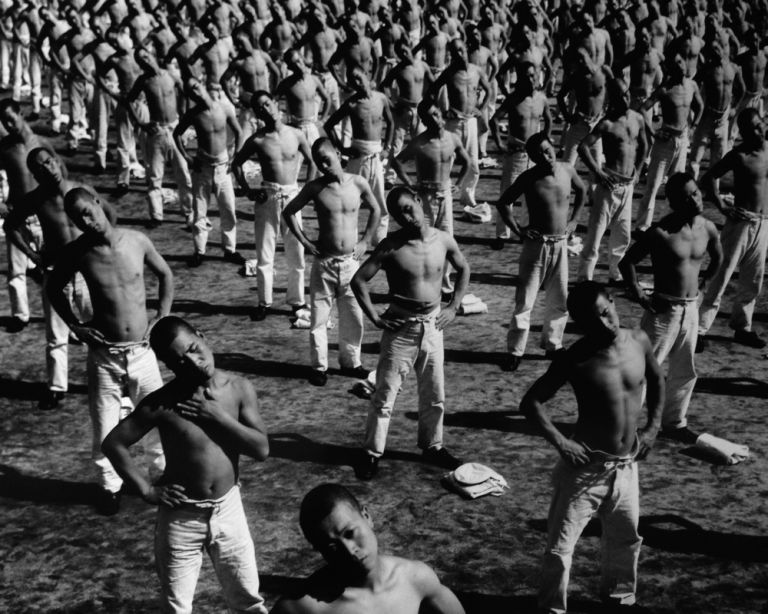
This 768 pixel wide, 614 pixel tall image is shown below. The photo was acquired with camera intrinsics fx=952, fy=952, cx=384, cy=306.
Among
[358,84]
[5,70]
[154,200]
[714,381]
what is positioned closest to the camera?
[714,381]

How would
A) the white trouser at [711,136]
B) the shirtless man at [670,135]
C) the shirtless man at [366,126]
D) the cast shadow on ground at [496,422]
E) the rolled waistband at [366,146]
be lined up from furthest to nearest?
the white trouser at [711,136] → the shirtless man at [670,135] → the rolled waistband at [366,146] → the shirtless man at [366,126] → the cast shadow on ground at [496,422]

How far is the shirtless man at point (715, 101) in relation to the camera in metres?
14.2

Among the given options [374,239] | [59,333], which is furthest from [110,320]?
[374,239]

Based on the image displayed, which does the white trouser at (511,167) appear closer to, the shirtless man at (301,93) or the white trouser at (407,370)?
the shirtless man at (301,93)

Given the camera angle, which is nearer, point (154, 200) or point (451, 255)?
point (451, 255)

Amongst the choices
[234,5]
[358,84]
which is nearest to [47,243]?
[358,84]

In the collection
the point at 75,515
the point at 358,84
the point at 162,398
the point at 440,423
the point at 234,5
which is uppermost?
the point at 234,5

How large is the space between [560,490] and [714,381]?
4.21m

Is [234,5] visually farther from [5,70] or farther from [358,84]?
[358,84]

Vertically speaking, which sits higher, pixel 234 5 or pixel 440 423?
pixel 234 5

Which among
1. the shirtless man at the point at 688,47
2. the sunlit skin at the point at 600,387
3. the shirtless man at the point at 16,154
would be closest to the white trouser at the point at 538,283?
the sunlit skin at the point at 600,387

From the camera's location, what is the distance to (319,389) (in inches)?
375

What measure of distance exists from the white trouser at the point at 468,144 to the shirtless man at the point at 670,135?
8.21ft

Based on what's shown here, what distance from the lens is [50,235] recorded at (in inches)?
346
